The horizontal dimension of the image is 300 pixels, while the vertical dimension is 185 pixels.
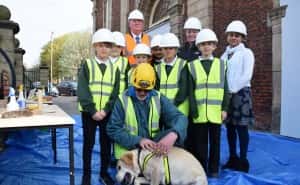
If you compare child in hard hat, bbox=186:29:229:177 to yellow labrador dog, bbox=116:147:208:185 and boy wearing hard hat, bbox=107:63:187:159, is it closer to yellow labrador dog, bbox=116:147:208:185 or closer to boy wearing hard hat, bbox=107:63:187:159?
boy wearing hard hat, bbox=107:63:187:159

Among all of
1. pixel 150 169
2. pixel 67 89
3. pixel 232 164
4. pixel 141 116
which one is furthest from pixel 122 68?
pixel 67 89

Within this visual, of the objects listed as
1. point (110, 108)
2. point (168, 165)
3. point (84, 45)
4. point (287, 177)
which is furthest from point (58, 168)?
point (84, 45)

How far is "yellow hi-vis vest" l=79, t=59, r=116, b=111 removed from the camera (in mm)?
3930

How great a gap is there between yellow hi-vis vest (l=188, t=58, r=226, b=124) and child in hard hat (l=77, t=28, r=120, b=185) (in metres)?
0.99

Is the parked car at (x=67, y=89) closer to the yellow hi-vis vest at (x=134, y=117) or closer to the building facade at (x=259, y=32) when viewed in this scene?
the building facade at (x=259, y=32)

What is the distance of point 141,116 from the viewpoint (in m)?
3.40

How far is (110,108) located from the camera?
3977mm

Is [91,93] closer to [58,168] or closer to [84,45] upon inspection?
[58,168]

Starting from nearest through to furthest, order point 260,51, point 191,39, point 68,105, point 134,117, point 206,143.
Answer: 1. point 134,117
2. point 206,143
3. point 191,39
4. point 260,51
5. point 68,105

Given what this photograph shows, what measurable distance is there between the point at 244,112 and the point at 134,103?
1.85 metres

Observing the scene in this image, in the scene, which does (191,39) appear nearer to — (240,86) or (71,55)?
(240,86)

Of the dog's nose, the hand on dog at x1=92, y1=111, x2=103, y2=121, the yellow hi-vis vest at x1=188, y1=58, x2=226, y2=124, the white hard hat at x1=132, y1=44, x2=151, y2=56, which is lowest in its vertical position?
the dog's nose

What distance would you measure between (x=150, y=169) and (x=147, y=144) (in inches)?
8.6

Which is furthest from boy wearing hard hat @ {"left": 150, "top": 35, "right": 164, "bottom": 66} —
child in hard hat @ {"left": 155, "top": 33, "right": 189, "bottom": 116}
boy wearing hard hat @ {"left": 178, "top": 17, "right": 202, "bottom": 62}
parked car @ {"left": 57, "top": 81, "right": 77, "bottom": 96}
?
Answer: parked car @ {"left": 57, "top": 81, "right": 77, "bottom": 96}
